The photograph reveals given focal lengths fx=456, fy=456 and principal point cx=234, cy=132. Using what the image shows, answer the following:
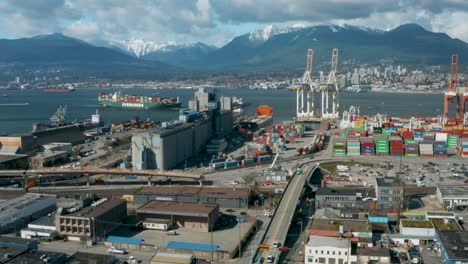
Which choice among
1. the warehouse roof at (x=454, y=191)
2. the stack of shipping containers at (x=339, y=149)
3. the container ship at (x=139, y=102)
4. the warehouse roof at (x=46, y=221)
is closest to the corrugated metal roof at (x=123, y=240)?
the warehouse roof at (x=46, y=221)

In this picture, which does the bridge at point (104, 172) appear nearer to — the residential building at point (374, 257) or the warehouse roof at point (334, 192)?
the warehouse roof at point (334, 192)

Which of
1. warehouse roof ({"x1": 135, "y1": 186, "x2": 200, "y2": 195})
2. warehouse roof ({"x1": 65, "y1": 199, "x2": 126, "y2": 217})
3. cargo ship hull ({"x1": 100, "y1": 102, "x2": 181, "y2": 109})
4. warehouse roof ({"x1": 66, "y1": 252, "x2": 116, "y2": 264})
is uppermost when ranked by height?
cargo ship hull ({"x1": 100, "y1": 102, "x2": 181, "y2": 109})

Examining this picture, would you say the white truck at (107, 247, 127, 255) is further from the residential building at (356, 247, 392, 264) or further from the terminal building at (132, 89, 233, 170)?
the terminal building at (132, 89, 233, 170)

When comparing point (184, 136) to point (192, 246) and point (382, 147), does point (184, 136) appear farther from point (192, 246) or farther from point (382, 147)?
point (192, 246)

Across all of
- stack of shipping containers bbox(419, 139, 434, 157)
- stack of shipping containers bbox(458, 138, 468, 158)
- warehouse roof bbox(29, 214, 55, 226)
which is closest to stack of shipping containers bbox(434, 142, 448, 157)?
stack of shipping containers bbox(419, 139, 434, 157)

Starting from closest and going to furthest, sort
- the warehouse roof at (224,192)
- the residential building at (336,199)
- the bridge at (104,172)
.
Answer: the residential building at (336,199) < the warehouse roof at (224,192) < the bridge at (104,172)

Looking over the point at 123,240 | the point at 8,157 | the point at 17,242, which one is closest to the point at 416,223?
the point at 123,240
